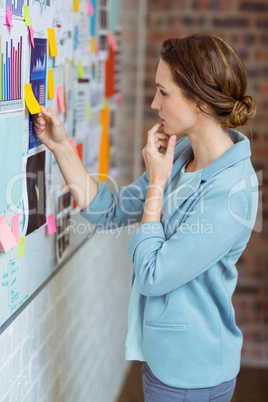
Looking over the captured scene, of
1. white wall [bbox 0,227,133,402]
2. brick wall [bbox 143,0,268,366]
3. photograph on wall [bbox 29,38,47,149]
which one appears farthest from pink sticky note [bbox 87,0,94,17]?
brick wall [bbox 143,0,268,366]

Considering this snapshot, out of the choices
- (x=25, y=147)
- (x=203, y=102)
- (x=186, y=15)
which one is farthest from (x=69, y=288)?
(x=186, y=15)

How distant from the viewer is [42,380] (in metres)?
1.88

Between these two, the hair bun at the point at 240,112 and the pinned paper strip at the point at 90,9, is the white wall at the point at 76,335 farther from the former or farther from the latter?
the pinned paper strip at the point at 90,9

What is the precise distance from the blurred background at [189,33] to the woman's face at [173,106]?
149cm

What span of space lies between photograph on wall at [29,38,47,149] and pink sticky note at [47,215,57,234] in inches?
11.1

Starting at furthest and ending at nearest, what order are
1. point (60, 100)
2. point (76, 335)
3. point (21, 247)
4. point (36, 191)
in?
point (76, 335) → point (60, 100) → point (36, 191) → point (21, 247)

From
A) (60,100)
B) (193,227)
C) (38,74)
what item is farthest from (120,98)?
(193,227)

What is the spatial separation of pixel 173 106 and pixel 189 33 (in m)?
1.95

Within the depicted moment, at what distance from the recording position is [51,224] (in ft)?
6.15

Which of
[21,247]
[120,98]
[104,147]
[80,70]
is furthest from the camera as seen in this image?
[120,98]

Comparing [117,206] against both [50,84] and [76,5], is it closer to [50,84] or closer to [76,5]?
[50,84]

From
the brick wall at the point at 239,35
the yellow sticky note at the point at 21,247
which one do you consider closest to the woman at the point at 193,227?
the yellow sticky note at the point at 21,247

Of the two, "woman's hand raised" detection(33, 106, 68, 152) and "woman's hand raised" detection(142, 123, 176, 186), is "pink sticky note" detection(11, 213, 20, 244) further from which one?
"woman's hand raised" detection(142, 123, 176, 186)

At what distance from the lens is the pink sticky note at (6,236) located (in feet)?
4.69
